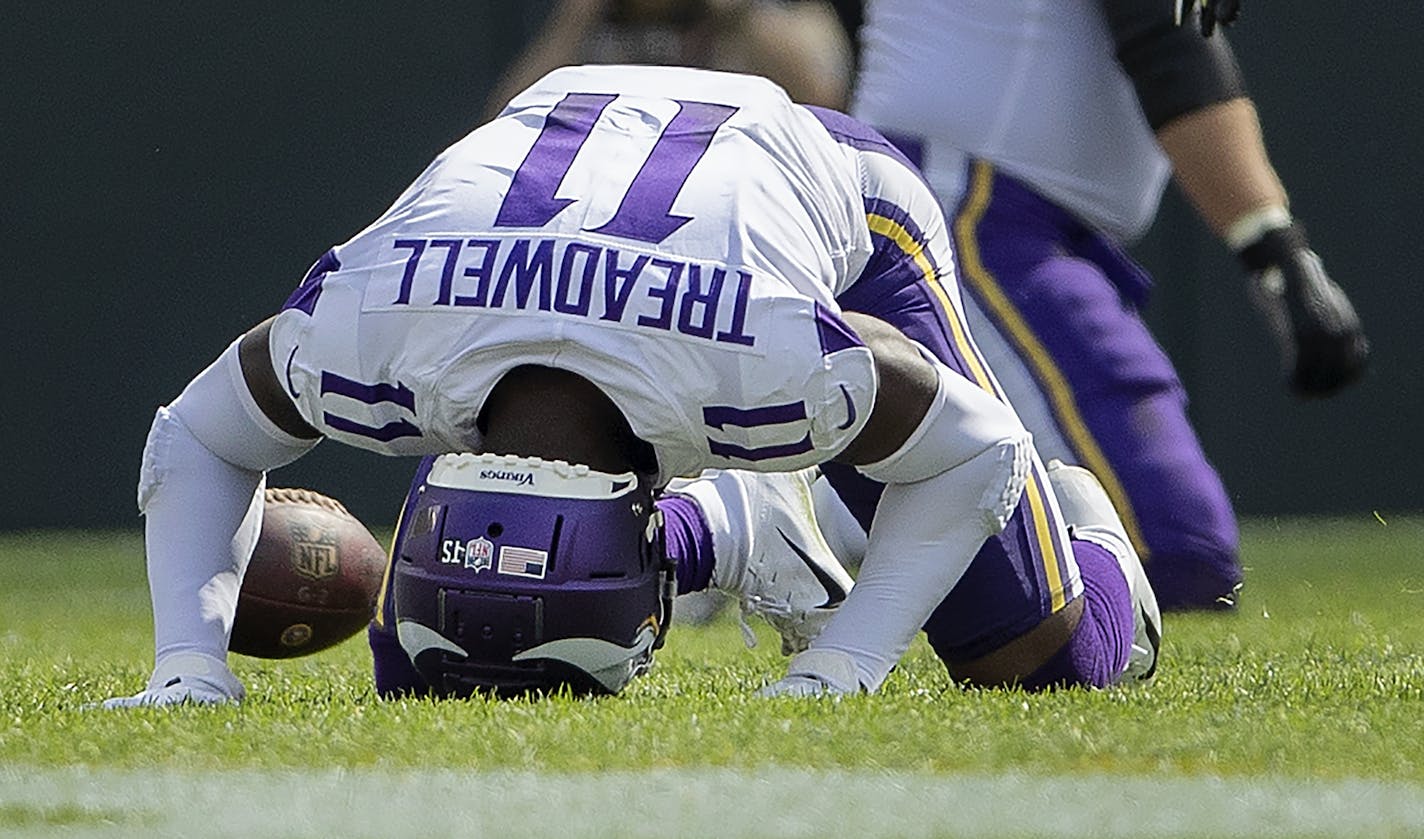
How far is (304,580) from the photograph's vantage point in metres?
3.32

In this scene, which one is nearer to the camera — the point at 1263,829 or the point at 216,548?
the point at 1263,829

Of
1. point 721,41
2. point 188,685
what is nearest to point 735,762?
point 188,685

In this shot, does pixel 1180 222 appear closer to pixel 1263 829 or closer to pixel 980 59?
pixel 980 59

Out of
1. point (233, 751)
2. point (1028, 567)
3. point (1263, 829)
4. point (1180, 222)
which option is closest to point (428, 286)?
point (233, 751)

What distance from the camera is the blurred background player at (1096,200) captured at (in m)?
4.28

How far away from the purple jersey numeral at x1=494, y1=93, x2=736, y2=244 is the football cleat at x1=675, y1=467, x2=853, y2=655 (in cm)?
77

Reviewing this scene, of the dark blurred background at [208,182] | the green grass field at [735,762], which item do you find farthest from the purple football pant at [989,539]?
the dark blurred background at [208,182]

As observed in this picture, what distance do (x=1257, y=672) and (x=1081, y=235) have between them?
4.81 ft

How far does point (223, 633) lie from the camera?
2811 millimetres

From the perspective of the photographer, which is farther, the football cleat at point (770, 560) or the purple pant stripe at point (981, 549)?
the football cleat at point (770, 560)

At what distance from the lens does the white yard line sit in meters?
1.83

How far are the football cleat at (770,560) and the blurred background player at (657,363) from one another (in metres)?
0.46

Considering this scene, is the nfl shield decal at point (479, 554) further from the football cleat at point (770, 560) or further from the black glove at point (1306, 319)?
the black glove at point (1306, 319)

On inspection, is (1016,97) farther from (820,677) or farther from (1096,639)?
(820,677)
